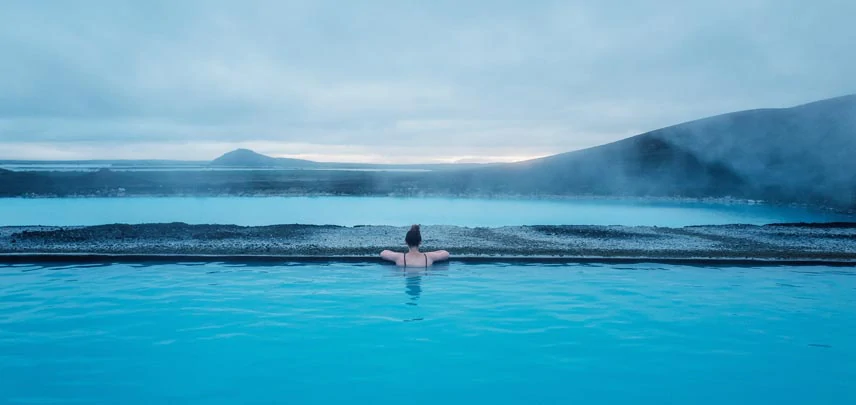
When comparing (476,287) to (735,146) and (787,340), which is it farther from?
(735,146)

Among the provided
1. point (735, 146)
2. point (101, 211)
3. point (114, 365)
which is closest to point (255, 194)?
point (101, 211)

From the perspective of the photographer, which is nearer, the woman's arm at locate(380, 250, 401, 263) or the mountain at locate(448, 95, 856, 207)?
the woman's arm at locate(380, 250, 401, 263)

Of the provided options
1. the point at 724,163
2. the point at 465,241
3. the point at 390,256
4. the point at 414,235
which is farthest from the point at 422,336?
the point at 724,163

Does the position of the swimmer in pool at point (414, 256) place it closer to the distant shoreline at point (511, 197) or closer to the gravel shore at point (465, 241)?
the gravel shore at point (465, 241)

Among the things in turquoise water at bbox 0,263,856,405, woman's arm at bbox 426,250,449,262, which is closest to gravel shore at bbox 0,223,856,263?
woman's arm at bbox 426,250,449,262

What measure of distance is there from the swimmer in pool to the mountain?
2549cm

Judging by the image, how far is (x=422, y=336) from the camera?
19.8ft

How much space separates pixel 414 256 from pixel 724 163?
36.3 m

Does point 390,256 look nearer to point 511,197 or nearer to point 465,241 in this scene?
point 465,241

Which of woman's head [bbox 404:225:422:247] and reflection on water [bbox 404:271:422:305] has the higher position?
woman's head [bbox 404:225:422:247]

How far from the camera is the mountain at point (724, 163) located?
32688 mm

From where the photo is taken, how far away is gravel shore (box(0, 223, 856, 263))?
9539 millimetres

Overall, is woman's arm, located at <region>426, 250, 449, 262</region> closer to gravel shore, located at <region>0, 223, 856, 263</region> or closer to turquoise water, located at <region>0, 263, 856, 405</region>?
gravel shore, located at <region>0, 223, 856, 263</region>

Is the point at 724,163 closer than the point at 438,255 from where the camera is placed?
No
